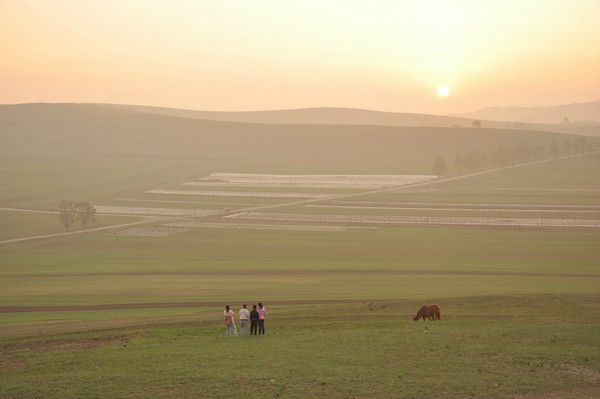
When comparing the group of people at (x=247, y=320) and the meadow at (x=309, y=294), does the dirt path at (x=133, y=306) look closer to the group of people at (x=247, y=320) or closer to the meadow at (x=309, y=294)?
the meadow at (x=309, y=294)

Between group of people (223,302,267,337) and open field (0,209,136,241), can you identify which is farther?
open field (0,209,136,241)

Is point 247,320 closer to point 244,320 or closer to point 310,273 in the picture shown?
point 244,320

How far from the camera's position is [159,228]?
4058 inches

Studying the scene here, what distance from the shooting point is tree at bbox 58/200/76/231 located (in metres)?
103

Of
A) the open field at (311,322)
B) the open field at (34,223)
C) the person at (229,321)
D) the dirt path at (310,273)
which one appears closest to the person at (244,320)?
the person at (229,321)

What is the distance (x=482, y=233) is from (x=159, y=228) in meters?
48.2

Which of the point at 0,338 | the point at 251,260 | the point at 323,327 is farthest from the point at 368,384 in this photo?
the point at 251,260

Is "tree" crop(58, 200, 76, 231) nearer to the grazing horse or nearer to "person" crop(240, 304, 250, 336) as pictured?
"person" crop(240, 304, 250, 336)

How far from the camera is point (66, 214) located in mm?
103062

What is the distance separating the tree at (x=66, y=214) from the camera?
10275 cm

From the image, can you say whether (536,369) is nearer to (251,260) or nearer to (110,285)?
(110,285)

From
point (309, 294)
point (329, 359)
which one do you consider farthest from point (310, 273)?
point (329, 359)

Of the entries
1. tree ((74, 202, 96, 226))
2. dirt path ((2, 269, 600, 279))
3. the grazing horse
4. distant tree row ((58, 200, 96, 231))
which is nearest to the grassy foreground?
the grazing horse

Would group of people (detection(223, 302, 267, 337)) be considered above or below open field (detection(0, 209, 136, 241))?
below
